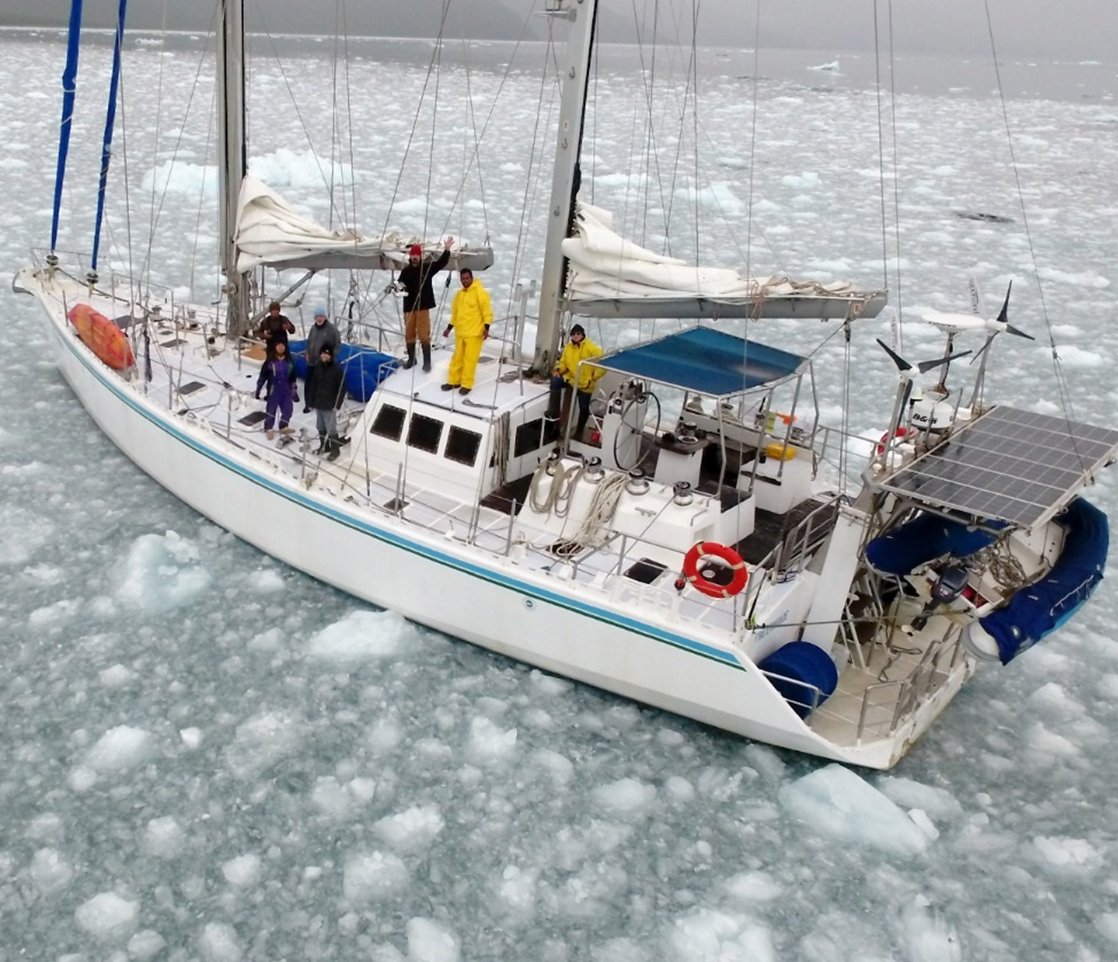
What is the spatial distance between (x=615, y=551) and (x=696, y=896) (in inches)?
121

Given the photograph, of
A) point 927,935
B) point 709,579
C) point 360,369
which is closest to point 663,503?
point 709,579

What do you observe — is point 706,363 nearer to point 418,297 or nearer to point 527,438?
point 527,438

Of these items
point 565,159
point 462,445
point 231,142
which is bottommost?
point 462,445

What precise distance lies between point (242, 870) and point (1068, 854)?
5931mm

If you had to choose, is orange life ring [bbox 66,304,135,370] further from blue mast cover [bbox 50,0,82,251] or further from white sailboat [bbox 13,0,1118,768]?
blue mast cover [bbox 50,0,82,251]

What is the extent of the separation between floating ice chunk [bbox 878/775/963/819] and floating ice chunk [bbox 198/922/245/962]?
4888mm

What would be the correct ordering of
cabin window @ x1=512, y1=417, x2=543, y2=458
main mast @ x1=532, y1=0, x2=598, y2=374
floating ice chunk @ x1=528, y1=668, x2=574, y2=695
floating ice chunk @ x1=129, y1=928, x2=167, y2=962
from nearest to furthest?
1. floating ice chunk @ x1=129, y1=928, x2=167, y2=962
2. floating ice chunk @ x1=528, y1=668, x2=574, y2=695
3. main mast @ x1=532, y1=0, x2=598, y2=374
4. cabin window @ x1=512, y1=417, x2=543, y2=458

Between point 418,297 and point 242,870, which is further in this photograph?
point 418,297

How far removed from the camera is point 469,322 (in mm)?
9961

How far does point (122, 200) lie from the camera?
2292 centimetres

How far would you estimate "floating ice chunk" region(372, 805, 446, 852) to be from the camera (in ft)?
24.3

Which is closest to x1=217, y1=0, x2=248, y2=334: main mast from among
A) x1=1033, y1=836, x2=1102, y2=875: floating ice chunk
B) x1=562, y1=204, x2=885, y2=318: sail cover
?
x1=562, y1=204, x2=885, y2=318: sail cover

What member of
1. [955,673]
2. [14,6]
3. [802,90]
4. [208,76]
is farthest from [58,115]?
[14,6]

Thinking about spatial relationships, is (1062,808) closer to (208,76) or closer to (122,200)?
(122,200)
